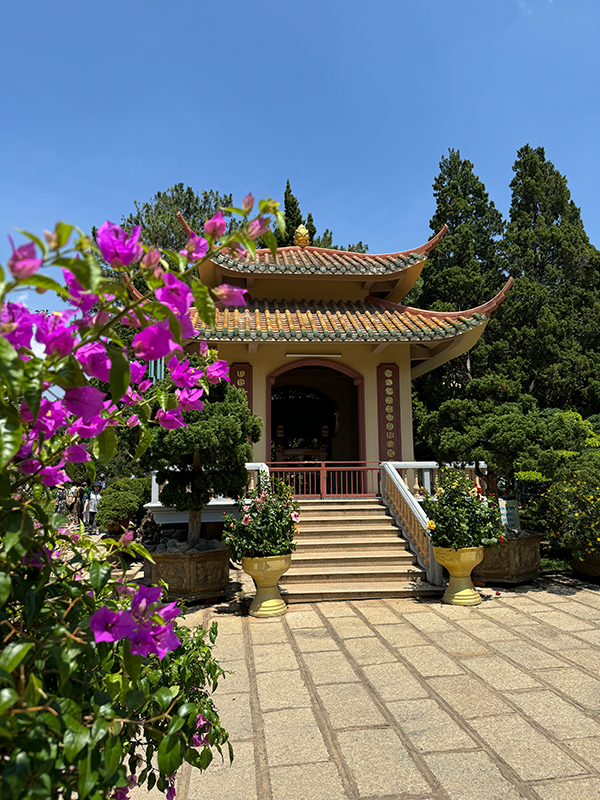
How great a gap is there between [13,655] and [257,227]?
32.4 inches

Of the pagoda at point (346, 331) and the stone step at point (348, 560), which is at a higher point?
the pagoda at point (346, 331)

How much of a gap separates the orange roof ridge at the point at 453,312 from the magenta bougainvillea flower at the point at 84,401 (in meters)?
8.94

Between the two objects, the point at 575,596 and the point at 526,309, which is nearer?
the point at 575,596

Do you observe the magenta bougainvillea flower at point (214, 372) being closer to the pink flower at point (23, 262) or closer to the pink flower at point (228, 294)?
the pink flower at point (228, 294)

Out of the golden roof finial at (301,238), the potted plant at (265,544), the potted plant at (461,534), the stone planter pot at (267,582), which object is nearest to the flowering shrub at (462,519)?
the potted plant at (461,534)

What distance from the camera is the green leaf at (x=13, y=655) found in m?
0.79

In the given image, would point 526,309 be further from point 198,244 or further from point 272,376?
point 198,244


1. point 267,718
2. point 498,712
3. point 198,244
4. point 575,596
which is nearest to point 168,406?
point 198,244

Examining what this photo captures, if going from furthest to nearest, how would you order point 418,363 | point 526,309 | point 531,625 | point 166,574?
point 526,309 → point 418,363 → point 166,574 → point 531,625

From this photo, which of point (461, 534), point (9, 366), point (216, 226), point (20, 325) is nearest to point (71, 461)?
point (20, 325)

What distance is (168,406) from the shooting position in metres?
1.26

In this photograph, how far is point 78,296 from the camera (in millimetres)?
952

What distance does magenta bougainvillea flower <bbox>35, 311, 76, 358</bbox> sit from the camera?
2.84 feet

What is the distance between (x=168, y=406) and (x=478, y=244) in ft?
65.6
